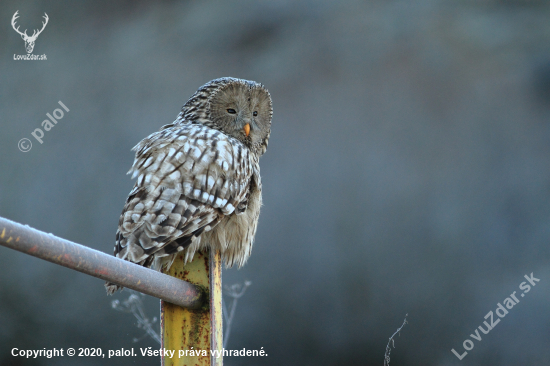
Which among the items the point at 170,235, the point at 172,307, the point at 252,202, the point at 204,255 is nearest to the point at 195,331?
the point at 172,307

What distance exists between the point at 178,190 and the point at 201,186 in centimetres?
9

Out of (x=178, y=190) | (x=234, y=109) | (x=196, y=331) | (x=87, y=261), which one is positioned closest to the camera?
(x=87, y=261)

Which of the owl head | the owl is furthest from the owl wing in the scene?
the owl head

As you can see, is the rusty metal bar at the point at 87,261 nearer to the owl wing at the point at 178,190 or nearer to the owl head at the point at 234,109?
the owl wing at the point at 178,190

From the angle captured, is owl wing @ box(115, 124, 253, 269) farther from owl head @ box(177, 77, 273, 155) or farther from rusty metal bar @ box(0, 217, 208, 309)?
rusty metal bar @ box(0, 217, 208, 309)

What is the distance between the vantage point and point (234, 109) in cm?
273

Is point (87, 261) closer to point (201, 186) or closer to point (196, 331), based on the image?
point (196, 331)

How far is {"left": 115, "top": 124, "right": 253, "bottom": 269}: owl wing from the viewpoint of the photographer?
74.6 inches

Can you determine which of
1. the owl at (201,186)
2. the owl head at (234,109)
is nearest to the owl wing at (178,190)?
the owl at (201,186)

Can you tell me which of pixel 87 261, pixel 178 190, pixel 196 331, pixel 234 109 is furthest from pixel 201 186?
pixel 87 261

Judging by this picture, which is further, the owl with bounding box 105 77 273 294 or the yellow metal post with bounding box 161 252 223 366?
the owl with bounding box 105 77 273 294

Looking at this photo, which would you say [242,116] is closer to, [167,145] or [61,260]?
[167,145]

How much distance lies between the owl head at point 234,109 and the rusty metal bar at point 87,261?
4.18ft

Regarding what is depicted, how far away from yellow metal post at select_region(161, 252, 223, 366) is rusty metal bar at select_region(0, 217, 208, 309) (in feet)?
0.34
